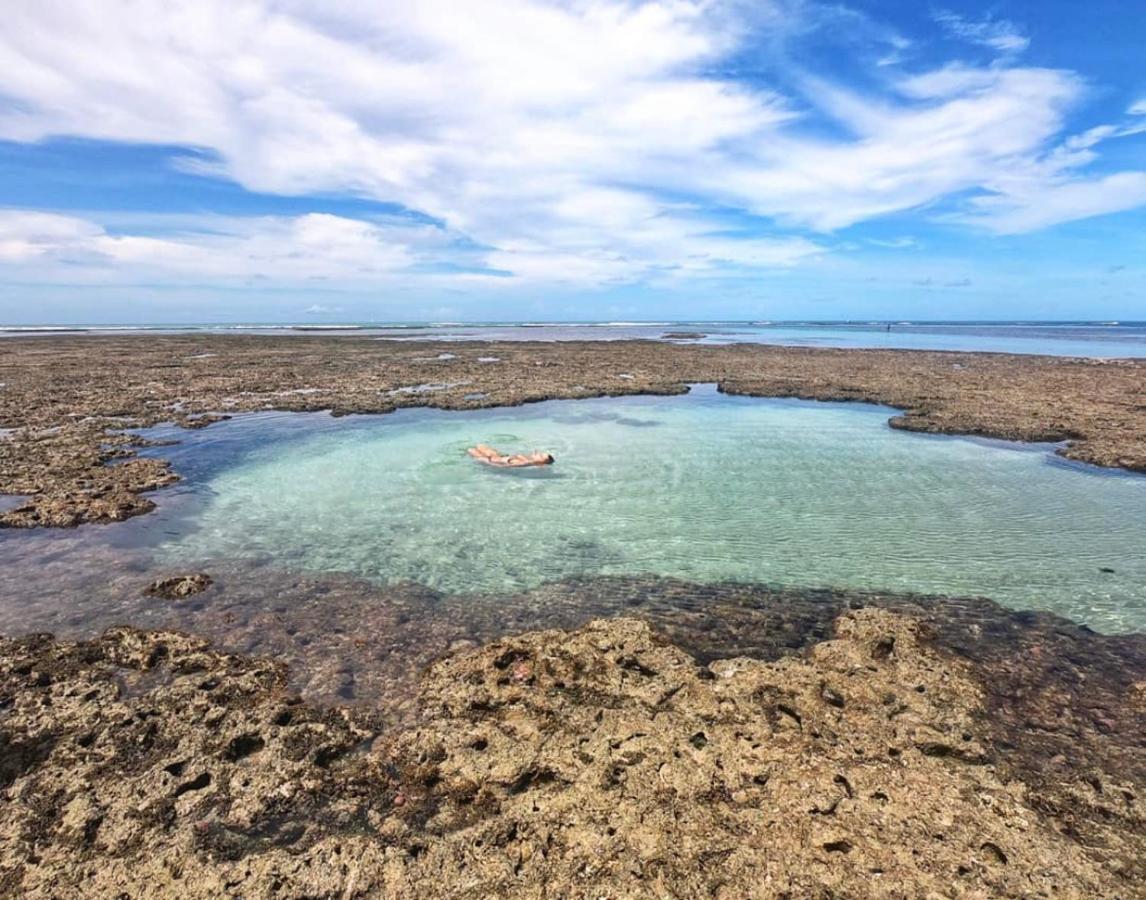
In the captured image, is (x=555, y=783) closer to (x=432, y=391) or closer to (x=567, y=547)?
(x=567, y=547)

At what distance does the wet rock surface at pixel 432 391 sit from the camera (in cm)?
1669

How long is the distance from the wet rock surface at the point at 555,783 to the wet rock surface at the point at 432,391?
29.6 feet

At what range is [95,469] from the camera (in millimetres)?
16391

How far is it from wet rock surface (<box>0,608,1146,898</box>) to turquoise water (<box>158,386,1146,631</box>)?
127 inches

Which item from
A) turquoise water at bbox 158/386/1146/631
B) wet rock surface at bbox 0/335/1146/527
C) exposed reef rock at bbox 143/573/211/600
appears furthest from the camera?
wet rock surface at bbox 0/335/1146/527

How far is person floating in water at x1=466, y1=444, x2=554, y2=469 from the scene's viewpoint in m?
18.1

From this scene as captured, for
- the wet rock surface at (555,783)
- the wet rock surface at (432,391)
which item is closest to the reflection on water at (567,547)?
the wet rock surface at (555,783)

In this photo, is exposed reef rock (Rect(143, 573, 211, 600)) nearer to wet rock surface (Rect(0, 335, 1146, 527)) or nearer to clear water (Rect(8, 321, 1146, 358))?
wet rock surface (Rect(0, 335, 1146, 527))

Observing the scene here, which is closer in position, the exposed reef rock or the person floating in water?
the exposed reef rock

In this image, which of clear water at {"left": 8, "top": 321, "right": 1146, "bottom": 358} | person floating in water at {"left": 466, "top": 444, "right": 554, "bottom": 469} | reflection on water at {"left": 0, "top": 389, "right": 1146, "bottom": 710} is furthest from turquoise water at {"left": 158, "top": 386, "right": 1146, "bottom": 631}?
clear water at {"left": 8, "top": 321, "right": 1146, "bottom": 358}

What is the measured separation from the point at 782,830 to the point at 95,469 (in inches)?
767

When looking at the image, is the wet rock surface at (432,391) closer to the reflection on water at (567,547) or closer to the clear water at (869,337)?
the reflection on water at (567,547)

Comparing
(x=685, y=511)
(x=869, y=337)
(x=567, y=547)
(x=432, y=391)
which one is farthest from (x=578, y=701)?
(x=869, y=337)

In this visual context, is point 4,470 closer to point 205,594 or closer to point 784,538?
point 205,594
